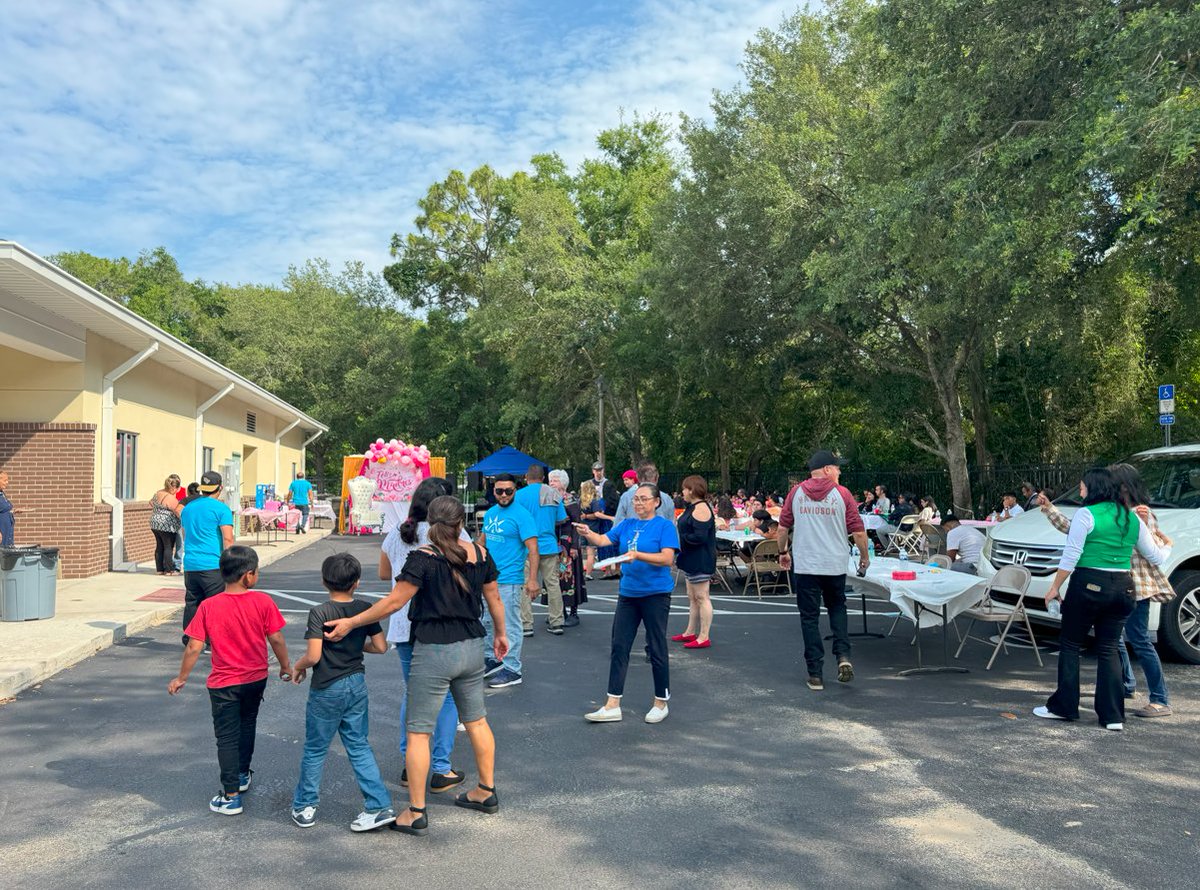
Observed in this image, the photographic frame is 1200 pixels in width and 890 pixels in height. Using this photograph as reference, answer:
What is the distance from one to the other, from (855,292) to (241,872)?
49.5 feet

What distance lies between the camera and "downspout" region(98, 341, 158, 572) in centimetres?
1588

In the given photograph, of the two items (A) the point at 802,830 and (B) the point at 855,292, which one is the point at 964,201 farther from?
(A) the point at 802,830

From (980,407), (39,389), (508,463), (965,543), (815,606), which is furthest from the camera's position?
(508,463)

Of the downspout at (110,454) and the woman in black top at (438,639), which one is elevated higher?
the downspout at (110,454)

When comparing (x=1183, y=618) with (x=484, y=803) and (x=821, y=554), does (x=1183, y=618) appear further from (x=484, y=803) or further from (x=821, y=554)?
(x=484, y=803)

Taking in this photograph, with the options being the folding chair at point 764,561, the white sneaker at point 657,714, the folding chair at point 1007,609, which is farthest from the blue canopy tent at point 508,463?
the white sneaker at point 657,714

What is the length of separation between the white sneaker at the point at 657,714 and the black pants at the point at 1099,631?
2.65 metres

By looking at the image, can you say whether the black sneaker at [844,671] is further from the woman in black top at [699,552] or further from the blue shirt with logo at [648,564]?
the blue shirt with logo at [648,564]

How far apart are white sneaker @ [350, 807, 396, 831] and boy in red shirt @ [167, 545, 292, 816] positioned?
0.70m

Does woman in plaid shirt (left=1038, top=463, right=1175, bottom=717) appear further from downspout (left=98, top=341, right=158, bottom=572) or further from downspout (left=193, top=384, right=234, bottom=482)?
downspout (left=193, top=384, right=234, bottom=482)

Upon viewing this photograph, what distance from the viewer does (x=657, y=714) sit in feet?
21.0

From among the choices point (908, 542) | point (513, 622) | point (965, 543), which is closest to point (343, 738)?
point (513, 622)

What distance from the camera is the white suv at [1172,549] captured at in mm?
8039

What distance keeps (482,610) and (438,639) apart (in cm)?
34
